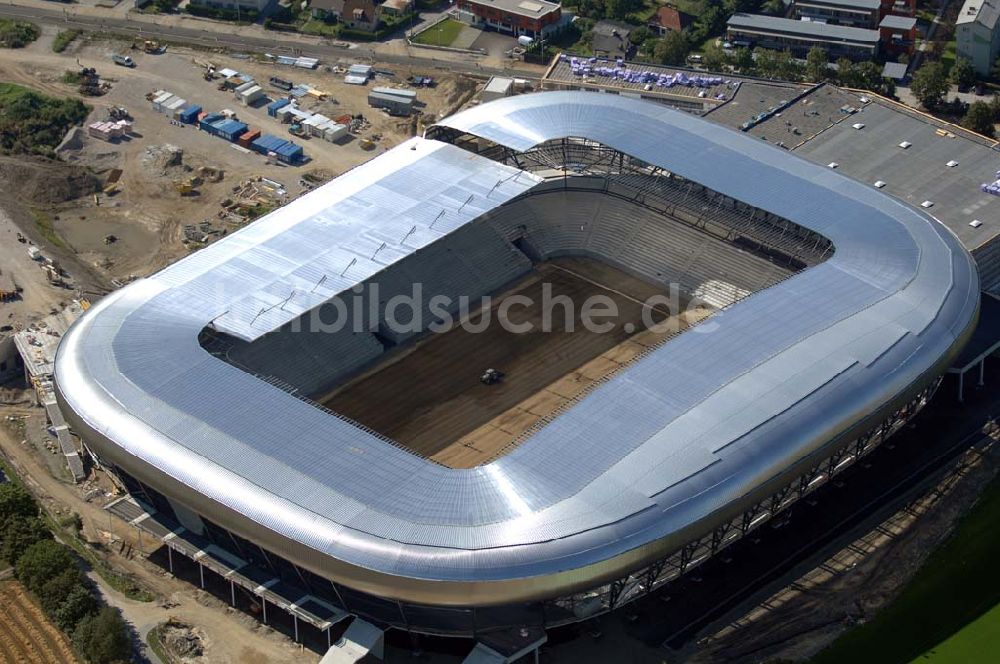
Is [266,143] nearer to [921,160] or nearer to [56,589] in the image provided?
[56,589]

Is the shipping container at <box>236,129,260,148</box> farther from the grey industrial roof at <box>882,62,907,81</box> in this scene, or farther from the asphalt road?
the grey industrial roof at <box>882,62,907,81</box>

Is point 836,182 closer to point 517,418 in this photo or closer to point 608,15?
point 517,418

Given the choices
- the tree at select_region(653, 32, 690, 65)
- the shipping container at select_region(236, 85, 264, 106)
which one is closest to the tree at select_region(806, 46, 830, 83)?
the tree at select_region(653, 32, 690, 65)

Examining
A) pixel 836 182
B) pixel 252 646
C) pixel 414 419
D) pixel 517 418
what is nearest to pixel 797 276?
pixel 836 182

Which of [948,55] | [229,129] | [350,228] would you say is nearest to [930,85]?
[948,55]

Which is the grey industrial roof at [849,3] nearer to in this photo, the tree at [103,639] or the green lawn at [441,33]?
the green lawn at [441,33]
